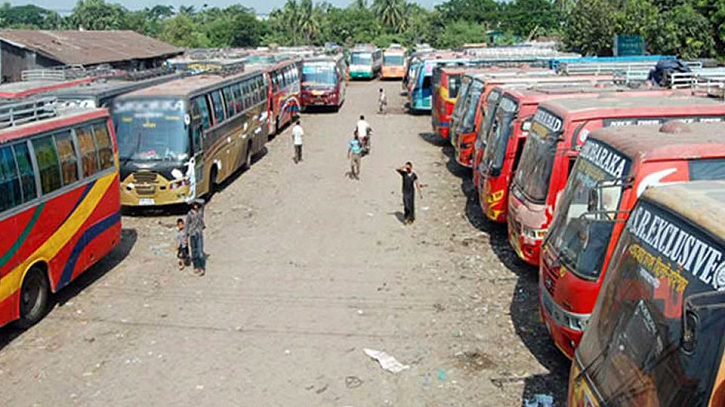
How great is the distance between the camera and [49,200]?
985 centimetres

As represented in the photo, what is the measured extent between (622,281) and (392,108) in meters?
32.3

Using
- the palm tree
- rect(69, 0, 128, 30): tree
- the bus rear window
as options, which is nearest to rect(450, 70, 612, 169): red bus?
the bus rear window

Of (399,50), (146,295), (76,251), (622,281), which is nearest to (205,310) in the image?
(146,295)

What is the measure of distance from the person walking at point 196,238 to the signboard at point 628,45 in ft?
85.3

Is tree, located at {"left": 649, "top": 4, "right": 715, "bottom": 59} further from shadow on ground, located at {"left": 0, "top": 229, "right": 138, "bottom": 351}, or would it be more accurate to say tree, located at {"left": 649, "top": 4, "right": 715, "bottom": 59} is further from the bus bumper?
shadow on ground, located at {"left": 0, "top": 229, "right": 138, "bottom": 351}

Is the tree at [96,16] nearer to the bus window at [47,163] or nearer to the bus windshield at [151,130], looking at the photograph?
the bus windshield at [151,130]

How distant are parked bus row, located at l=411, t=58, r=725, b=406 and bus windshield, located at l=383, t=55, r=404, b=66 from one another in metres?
39.0

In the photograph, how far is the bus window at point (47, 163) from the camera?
9703 millimetres

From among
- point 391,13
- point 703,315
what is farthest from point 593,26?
point 391,13

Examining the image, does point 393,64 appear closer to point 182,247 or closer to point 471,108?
point 471,108

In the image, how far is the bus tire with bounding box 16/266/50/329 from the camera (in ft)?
30.8

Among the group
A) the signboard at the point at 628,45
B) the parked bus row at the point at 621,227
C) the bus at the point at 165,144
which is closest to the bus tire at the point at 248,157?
the bus at the point at 165,144

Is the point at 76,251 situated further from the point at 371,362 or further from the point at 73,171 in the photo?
the point at 371,362

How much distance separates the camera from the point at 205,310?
10133 mm
